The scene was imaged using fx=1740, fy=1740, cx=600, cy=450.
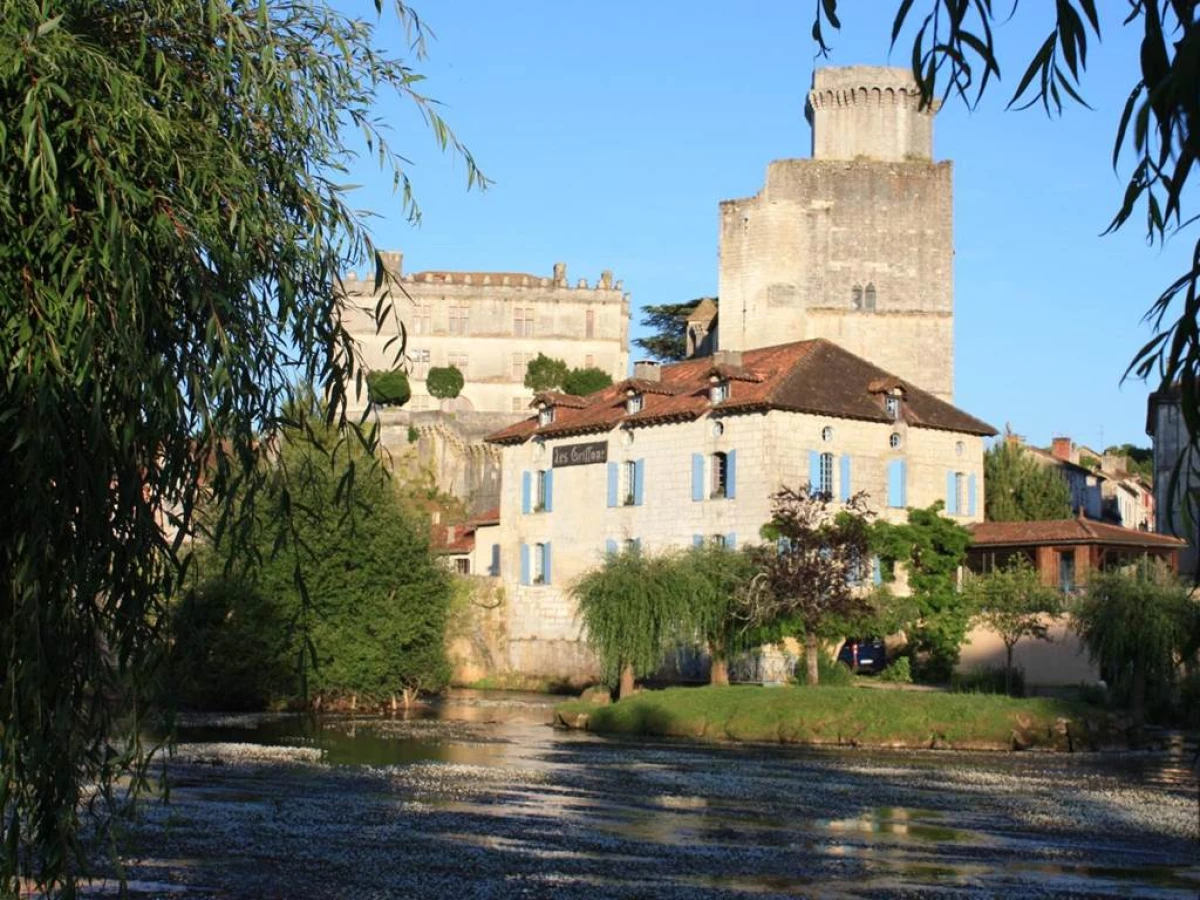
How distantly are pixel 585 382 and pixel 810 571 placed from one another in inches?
1530

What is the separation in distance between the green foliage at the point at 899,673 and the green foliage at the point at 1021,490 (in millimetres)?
16786

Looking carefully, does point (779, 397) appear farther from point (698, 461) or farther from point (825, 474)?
point (698, 461)

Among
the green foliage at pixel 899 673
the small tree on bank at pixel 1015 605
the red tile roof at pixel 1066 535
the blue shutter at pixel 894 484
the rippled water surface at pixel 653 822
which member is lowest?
the rippled water surface at pixel 653 822

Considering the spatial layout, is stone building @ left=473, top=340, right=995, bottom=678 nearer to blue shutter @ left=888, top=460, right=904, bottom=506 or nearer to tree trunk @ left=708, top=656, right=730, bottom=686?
blue shutter @ left=888, top=460, right=904, bottom=506

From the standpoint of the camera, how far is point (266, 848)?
1677 cm

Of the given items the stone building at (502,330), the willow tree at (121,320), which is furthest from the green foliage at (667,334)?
the willow tree at (121,320)

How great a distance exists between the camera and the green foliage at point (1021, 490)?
5678 centimetres

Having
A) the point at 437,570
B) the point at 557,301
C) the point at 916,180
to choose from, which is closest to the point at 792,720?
the point at 437,570

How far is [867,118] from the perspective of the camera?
64.5 metres

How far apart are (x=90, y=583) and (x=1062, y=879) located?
1161 cm

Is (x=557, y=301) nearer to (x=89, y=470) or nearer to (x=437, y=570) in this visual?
(x=437, y=570)

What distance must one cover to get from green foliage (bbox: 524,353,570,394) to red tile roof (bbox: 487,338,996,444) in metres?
28.1

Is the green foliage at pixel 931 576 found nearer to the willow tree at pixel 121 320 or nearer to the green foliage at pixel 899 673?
the green foliage at pixel 899 673

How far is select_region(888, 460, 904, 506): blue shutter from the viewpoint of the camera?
45125mm
